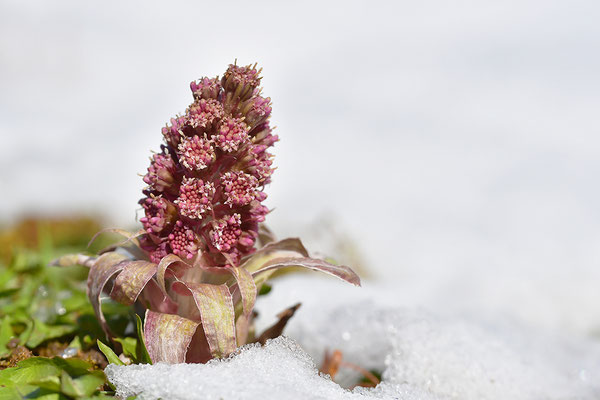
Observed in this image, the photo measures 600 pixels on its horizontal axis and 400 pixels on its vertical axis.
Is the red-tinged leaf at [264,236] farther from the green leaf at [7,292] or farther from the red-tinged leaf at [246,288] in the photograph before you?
the green leaf at [7,292]

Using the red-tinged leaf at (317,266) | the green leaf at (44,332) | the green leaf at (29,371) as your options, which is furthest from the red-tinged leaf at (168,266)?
the green leaf at (44,332)

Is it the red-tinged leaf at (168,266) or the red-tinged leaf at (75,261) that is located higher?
the red-tinged leaf at (168,266)

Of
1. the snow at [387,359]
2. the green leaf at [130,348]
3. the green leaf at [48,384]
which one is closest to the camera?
the green leaf at [48,384]

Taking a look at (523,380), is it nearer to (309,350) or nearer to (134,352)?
(309,350)

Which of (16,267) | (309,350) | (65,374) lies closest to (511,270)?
(309,350)

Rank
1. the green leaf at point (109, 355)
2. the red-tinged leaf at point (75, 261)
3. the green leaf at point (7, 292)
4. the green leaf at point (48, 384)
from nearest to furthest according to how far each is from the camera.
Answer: the green leaf at point (48, 384)
the green leaf at point (109, 355)
the red-tinged leaf at point (75, 261)
the green leaf at point (7, 292)

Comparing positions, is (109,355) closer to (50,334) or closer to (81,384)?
(81,384)

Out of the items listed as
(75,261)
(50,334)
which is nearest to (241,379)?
(75,261)
